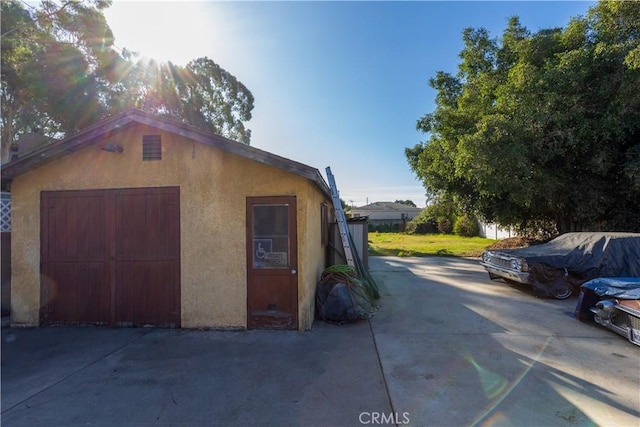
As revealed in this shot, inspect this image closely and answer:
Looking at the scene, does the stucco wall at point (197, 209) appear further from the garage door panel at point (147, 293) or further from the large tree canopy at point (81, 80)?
the large tree canopy at point (81, 80)

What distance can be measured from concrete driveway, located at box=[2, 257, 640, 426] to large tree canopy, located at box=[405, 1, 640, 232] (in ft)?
21.5

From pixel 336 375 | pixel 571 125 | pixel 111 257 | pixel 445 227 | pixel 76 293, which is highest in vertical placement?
pixel 571 125

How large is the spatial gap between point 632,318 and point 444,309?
9.59 feet

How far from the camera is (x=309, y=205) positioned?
5.95m

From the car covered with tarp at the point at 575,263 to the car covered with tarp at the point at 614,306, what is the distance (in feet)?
4.42

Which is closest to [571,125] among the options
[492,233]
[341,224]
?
[341,224]

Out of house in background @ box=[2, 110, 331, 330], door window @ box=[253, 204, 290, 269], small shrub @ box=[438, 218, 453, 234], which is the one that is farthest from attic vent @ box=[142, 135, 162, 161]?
small shrub @ box=[438, 218, 453, 234]

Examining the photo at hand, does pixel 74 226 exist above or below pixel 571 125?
below

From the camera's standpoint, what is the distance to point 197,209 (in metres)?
5.83

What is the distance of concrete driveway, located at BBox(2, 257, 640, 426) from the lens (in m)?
3.17

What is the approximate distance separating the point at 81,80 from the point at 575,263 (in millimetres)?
23801

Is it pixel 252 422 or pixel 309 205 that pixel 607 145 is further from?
pixel 252 422

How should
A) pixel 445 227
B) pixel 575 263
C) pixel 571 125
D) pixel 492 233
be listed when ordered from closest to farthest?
pixel 575 263 → pixel 571 125 → pixel 492 233 → pixel 445 227

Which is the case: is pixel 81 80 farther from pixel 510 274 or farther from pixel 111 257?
pixel 510 274
